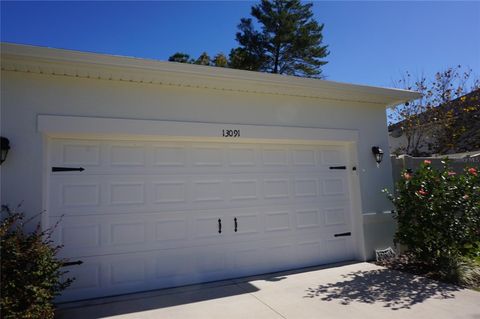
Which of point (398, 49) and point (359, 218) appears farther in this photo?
point (398, 49)

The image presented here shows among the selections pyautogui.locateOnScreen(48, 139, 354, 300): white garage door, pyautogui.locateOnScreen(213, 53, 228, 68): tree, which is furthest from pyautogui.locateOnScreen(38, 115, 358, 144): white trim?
pyautogui.locateOnScreen(213, 53, 228, 68): tree

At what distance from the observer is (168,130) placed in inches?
203

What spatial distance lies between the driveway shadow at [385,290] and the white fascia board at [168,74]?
341 centimetres

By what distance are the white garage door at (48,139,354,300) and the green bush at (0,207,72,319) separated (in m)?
0.84

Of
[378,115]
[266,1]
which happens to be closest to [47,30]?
[378,115]

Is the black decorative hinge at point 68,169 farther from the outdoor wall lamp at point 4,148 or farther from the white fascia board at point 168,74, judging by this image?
the white fascia board at point 168,74

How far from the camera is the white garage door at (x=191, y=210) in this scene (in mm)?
4758

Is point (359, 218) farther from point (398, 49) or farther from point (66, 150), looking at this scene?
point (398, 49)

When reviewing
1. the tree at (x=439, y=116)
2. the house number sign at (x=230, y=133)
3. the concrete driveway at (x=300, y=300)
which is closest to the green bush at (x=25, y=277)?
the concrete driveway at (x=300, y=300)

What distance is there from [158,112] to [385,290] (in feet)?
14.5

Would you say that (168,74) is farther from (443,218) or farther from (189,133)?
(443,218)

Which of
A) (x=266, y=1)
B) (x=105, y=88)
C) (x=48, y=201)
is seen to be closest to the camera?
(x=48, y=201)

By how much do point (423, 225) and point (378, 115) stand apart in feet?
8.34

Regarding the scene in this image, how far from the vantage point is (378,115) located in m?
Result: 7.00
